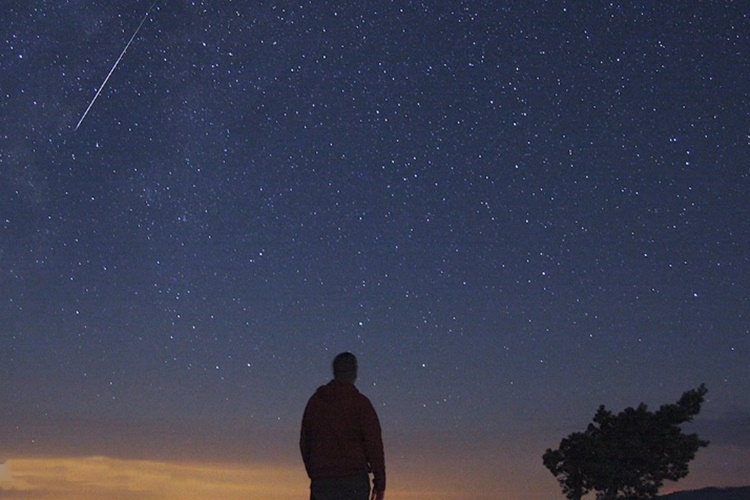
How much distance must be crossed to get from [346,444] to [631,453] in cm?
2085

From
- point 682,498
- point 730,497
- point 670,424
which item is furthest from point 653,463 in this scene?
point 682,498

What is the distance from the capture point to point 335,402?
208 inches

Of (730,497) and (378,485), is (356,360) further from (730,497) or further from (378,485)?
(730,497)

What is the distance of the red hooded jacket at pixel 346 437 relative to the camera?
5223mm

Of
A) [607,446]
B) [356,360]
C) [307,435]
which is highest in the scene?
[607,446]

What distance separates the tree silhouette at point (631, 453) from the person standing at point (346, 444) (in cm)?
2037

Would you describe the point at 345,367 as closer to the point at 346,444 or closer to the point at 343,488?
the point at 346,444

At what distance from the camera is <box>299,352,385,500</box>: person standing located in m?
5.21

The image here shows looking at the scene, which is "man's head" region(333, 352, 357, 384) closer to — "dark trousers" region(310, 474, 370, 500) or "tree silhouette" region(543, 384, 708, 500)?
"dark trousers" region(310, 474, 370, 500)

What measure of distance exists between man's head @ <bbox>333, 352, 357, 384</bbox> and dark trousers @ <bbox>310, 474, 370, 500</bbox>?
1.99ft

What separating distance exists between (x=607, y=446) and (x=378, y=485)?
20798 mm

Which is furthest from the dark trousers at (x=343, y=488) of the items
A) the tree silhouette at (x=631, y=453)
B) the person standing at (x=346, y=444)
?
the tree silhouette at (x=631, y=453)

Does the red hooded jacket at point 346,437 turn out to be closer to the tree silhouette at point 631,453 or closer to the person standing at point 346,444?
the person standing at point 346,444

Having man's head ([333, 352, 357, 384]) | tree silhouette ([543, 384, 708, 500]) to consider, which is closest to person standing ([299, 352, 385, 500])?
man's head ([333, 352, 357, 384])
